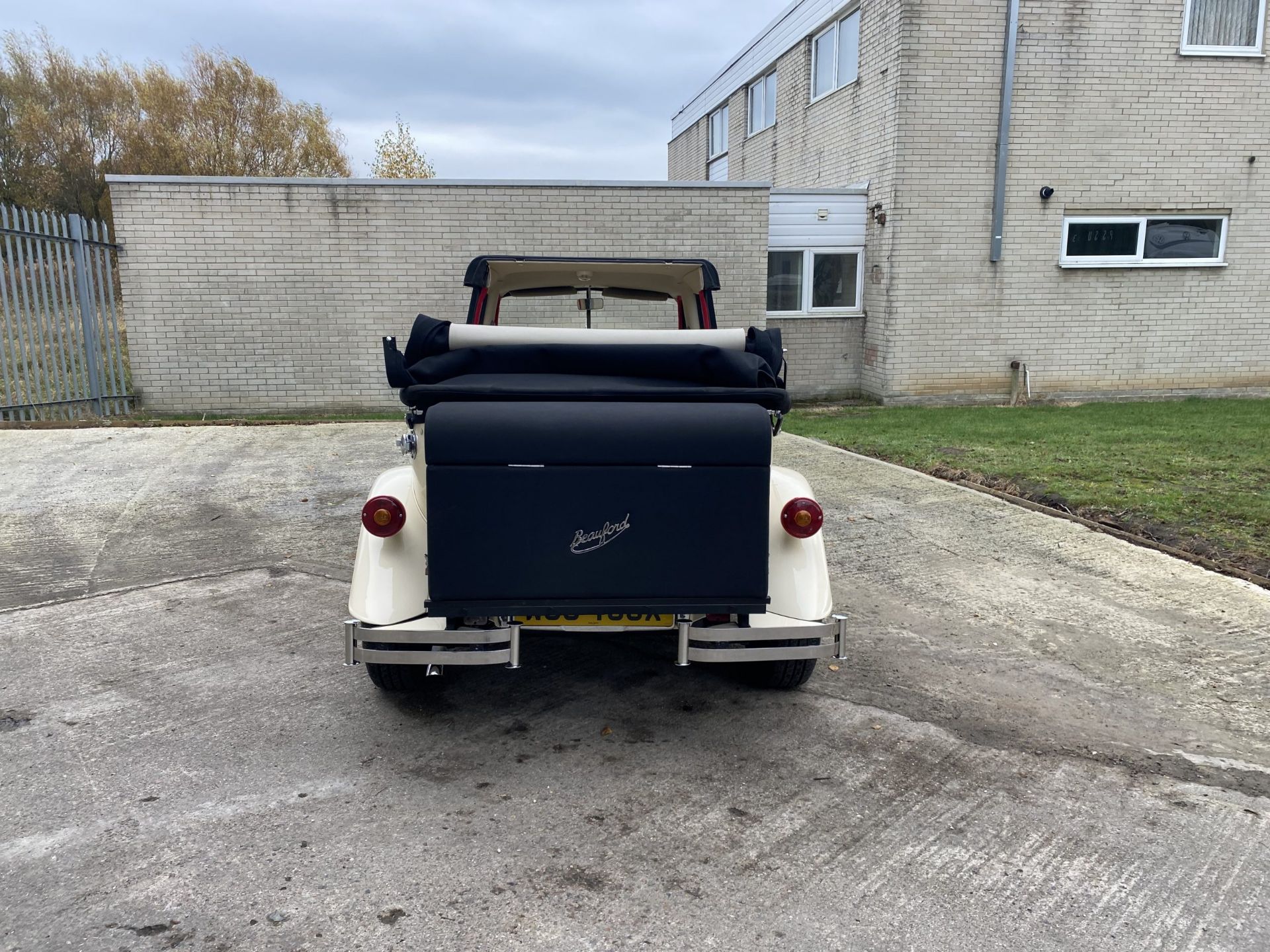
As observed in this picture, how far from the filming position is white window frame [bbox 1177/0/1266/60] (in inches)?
504

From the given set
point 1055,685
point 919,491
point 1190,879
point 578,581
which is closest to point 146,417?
point 919,491

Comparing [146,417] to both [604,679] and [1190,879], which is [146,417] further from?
[1190,879]

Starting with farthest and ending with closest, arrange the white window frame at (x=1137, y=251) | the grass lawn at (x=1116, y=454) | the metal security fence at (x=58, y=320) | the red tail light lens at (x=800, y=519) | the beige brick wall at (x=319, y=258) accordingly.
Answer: the white window frame at (x=1137, y=251)
the beige brick wall at (x=319, y=258)
the metal security fence at (x=58, y=320)
the grass lawn at (x=1116, y=454)
the red tail light lens at (x=800, y=519)

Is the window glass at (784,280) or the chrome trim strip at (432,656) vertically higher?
the window glass at (784,280)

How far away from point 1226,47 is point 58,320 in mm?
16693

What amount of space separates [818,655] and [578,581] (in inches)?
38.4

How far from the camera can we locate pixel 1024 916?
2.46 m

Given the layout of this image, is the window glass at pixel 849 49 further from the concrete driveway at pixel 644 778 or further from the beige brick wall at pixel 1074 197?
the concrete driveway at pixel 644 778

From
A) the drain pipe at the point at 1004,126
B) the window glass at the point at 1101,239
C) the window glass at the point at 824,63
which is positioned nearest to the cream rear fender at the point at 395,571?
the drain pipe at the point at 1004,126

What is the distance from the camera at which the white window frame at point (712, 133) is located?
70.7ft

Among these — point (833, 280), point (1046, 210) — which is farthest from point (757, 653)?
point (1046, 210)

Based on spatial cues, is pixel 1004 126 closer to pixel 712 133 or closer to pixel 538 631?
pixel 712 133

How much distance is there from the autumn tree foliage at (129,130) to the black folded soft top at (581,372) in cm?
2859

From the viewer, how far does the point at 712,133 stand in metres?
22.8
